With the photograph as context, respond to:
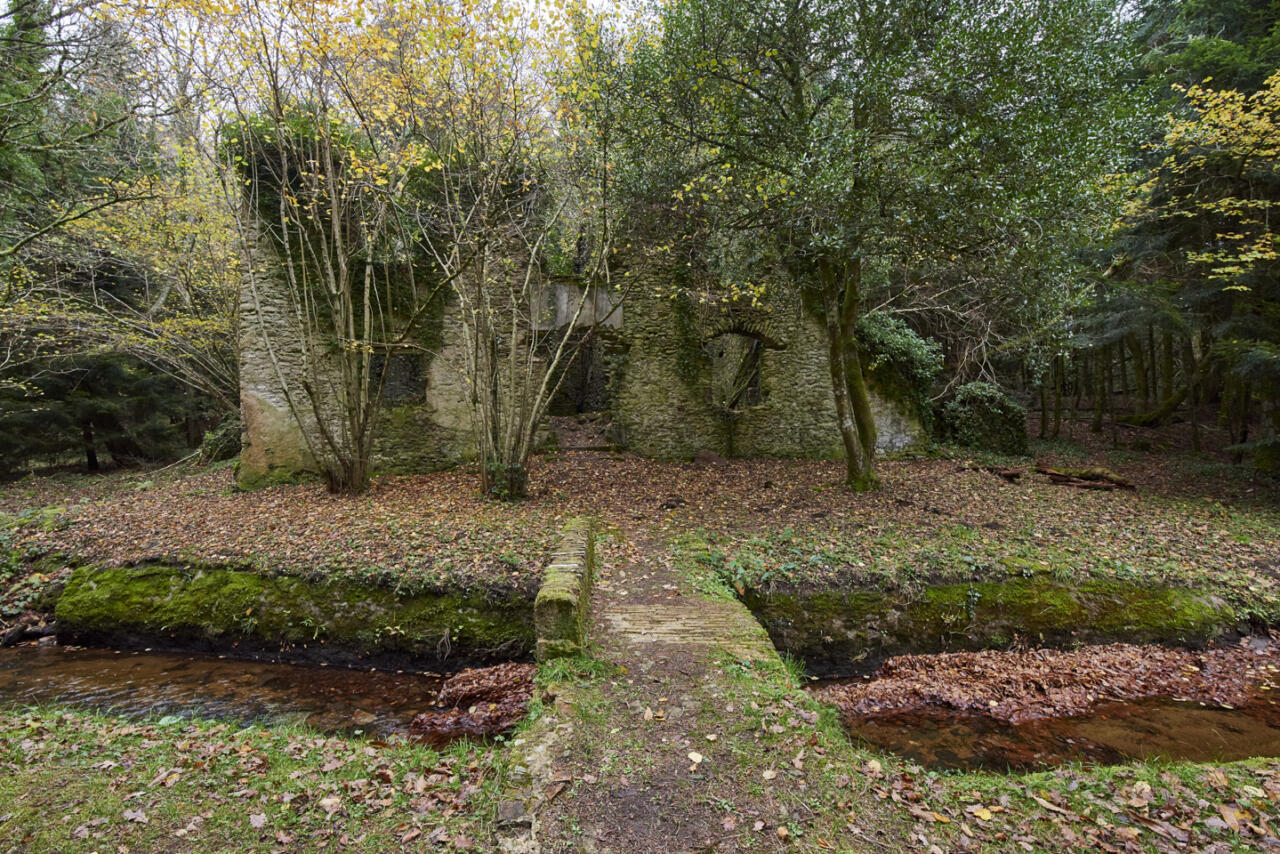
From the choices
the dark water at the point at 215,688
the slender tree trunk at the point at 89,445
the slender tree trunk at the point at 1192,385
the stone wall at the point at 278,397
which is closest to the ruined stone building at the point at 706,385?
the stone wall at the point at 278,397

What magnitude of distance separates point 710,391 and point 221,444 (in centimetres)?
1208

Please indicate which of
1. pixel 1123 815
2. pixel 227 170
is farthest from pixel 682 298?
pixel 1123 815

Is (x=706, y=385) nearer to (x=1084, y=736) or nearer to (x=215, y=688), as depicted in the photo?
(x=1084, y=736)

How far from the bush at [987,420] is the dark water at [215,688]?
1229 centimetres

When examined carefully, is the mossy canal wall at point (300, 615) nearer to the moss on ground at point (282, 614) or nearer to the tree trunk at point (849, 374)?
the moss on ground at point (282, 614)

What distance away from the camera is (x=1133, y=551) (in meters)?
5.96

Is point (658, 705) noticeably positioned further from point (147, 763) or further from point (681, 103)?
point (681, 103)

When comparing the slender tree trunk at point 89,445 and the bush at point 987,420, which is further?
the slender tree trunk at point 89,445

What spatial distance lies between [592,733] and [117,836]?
7.15ft

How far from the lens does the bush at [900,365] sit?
464 inches

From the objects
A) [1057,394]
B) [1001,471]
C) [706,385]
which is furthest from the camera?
[1057,394]

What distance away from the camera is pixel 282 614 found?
5430 millimetres

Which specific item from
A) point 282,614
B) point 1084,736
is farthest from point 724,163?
point 282,614

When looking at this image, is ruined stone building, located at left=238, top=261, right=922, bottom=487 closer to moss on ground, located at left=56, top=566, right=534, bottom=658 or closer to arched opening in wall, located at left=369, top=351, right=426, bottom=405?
arched opening in wall, located at left=369, top=351, right=426, bottom=405
